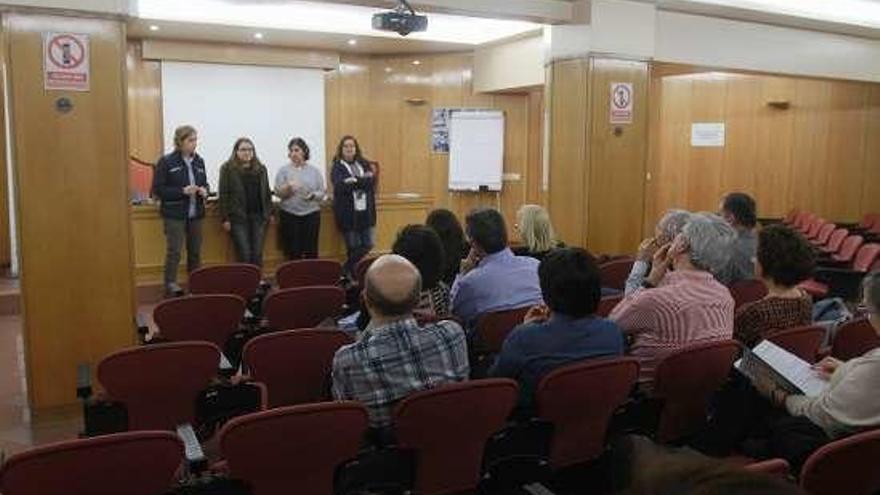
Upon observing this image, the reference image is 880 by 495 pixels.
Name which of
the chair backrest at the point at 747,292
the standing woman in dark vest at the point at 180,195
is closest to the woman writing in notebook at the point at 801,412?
the chair backrest at the point at 747,292

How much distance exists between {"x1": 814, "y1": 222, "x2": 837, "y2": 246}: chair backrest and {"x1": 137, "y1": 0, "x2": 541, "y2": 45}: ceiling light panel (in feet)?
13.1

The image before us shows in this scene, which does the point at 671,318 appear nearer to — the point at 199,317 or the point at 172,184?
the point at 199,317

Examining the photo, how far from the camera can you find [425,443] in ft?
7.67

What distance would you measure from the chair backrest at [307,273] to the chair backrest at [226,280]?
186mm

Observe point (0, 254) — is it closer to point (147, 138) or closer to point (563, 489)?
point (147, 138)

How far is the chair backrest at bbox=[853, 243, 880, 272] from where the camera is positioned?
23.0 feet

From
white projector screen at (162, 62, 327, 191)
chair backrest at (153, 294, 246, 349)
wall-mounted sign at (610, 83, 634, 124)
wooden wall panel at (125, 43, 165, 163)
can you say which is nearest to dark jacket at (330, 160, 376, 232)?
wall-mounted sign at (610, 83, 634, 124)

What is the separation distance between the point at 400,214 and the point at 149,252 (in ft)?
9.64

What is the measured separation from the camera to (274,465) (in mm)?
2088

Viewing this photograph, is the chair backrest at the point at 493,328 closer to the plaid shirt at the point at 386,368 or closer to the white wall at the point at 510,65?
the plaid shirt at the point at 386,368

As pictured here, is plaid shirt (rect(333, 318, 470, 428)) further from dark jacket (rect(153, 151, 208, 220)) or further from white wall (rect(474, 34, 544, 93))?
white wall (rect(474, 34, 544, 93))

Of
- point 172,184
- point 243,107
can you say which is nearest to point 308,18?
point 243,107

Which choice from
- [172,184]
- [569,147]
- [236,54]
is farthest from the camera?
[236,54]

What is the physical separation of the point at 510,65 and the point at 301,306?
22.0 feet
